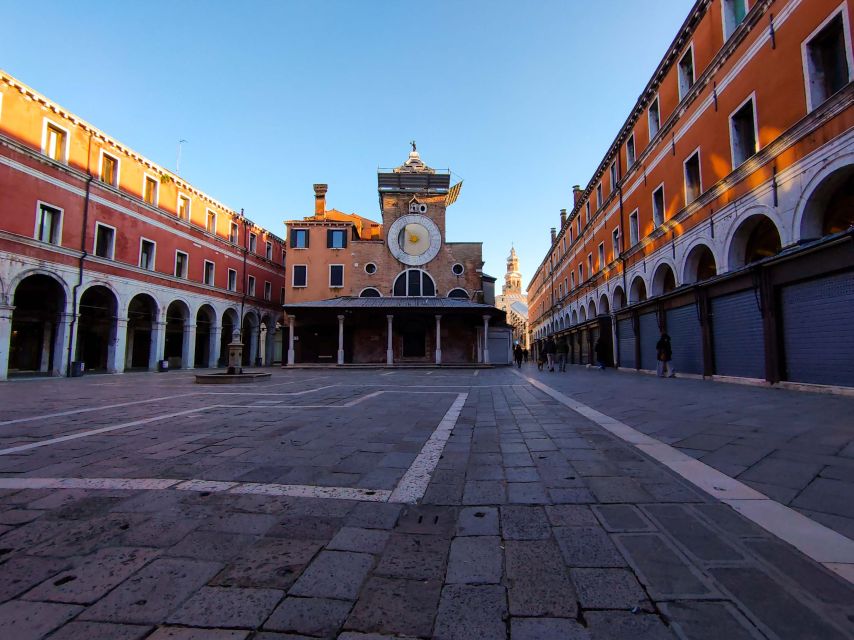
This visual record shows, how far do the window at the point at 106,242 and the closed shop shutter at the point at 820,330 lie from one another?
89.8ft

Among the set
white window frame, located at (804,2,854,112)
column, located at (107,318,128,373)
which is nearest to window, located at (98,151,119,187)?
column, located at (107,318,128,373)

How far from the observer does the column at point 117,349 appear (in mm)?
21125

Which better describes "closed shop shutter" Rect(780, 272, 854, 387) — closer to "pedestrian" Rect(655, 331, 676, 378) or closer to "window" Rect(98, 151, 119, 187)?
"pedestrian" Rect(655, 331, 676, 378)

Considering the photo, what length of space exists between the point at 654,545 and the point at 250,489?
102 inches

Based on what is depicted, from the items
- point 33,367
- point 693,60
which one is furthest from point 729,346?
point 33,367

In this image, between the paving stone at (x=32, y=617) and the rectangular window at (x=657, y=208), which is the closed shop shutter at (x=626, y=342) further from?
the paving stone at (x=32, y=617)

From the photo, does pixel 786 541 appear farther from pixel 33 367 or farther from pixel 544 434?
pixel 33 367

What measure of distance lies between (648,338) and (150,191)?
91.6 feet

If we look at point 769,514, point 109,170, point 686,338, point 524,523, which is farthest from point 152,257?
point 769,514

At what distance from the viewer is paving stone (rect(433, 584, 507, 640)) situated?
4.74 feet

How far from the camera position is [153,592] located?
1701 mm

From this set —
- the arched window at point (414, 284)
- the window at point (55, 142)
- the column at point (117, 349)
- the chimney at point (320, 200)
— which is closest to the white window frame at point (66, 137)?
Answer: the window at point (55, 142)

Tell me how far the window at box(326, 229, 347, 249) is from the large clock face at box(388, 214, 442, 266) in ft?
11.7

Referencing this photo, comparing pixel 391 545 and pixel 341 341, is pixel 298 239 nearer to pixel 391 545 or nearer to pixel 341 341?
pixel 341 341
